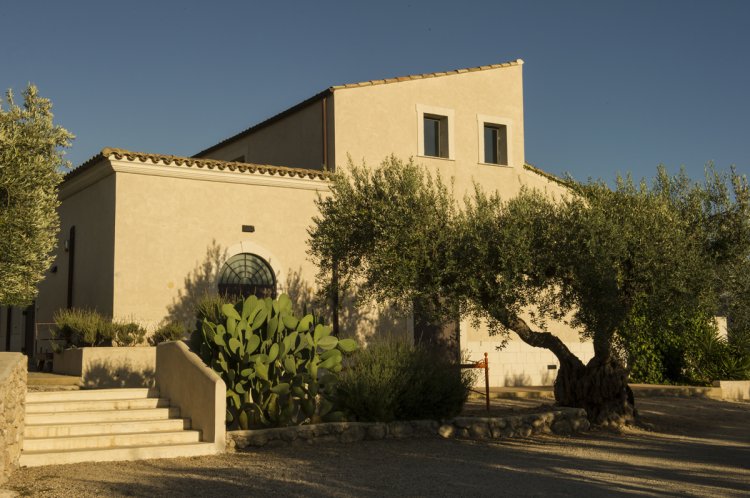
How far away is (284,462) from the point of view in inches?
416

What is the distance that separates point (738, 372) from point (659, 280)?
36.6 feet

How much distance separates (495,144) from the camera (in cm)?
2386

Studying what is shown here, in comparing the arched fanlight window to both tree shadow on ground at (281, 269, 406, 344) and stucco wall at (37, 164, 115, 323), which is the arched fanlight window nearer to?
tree shadow on ground at (281, 269, 406, 344)

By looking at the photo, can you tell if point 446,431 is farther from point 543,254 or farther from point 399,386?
point 543,254

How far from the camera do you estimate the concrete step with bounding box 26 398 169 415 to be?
11.6m

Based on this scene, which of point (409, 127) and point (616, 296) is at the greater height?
point (409, 127)

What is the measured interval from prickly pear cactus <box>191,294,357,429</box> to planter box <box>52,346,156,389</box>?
3501mm

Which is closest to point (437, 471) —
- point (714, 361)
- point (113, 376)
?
point (113, 376)

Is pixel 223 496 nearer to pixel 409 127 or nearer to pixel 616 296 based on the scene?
pixel 616 296

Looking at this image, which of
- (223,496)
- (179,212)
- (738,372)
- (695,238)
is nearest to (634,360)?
(738,372)

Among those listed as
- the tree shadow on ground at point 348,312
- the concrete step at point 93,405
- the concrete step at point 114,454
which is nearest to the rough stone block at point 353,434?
the concrete step at point 114,454

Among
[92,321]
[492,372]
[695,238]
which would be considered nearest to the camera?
[695,238]

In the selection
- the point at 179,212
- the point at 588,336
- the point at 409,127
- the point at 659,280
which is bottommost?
the point at 588,336

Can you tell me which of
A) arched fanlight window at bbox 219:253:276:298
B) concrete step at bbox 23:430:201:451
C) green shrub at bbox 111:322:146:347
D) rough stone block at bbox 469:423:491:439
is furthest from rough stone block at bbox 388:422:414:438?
arched fanlight window at bbox 219:253:276:298
